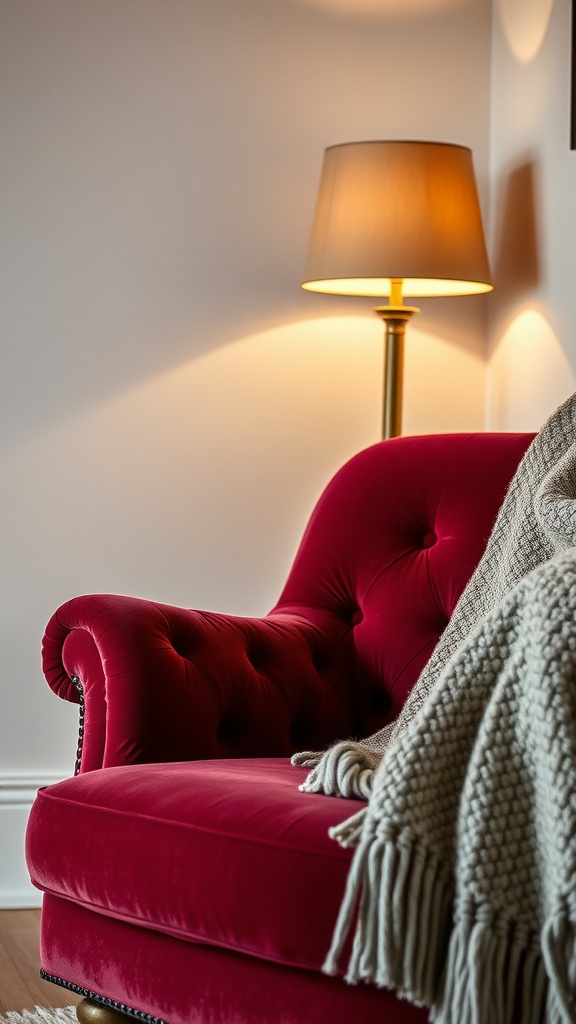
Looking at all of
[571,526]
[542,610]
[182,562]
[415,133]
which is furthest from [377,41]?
[542,610]

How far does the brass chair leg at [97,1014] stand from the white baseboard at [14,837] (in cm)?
108

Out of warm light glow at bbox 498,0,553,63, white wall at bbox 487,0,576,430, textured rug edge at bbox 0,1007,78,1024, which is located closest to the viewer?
textured rug edge at bbox 0,1007,78,1024

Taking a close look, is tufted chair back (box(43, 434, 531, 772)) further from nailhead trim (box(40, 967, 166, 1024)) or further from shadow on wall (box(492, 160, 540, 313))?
shadow on wall (box(492, 160, 540, 313))

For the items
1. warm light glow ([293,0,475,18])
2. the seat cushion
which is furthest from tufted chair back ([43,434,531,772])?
warm light glow ([293,0,475,18])

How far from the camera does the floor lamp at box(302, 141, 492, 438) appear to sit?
2.11m

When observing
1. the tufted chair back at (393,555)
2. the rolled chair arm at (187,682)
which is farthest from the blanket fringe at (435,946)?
the tufted chair back at (393,555)

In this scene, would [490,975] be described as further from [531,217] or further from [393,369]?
[531,217]

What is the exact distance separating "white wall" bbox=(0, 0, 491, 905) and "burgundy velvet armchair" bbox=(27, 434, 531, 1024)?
616mm

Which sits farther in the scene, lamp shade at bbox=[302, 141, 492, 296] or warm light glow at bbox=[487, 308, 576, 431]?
warm light glow at bbox=[487, 308, 576, 431]

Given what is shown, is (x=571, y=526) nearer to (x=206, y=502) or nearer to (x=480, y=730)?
(x=480, y=730)

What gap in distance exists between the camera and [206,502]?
2.48m

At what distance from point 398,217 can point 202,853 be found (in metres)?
1.36

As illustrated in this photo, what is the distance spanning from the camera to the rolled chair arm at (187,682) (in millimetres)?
1439

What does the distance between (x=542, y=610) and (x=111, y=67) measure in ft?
6.04
